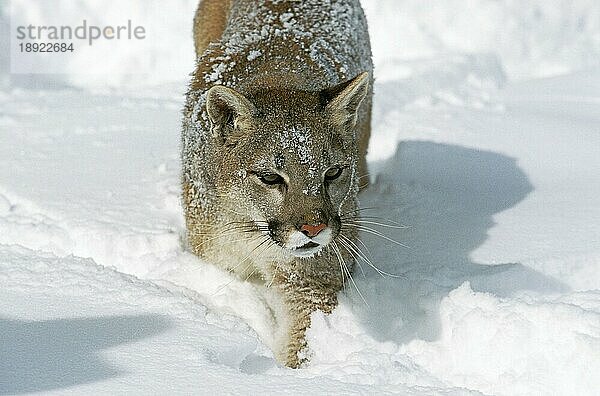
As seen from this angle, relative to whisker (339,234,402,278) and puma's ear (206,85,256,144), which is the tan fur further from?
whisker (339,234,402,278)

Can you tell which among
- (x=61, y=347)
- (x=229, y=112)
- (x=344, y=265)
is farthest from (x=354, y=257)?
(x=61, y=347)

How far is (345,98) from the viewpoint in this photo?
15.0ft

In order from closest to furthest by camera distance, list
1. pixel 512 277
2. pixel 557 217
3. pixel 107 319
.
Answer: pixel 107 319 < pixel 512 277 < pixel 557 217

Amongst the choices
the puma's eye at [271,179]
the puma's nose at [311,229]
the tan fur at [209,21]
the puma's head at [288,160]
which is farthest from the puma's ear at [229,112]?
the tan fur at [209,21]

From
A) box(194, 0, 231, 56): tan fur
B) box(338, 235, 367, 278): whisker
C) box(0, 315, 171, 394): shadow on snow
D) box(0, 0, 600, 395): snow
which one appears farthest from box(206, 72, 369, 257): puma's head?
box(194, 0, 231, 56): tan fur

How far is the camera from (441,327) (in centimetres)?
449

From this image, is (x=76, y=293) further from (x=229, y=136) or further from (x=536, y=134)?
(x=536, y=134)

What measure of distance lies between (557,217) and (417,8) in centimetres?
506

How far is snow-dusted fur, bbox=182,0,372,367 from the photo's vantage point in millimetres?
4359

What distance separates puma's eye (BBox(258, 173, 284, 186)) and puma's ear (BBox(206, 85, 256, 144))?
0.93 feet

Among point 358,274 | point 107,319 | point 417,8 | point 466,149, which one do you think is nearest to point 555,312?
point 358,274

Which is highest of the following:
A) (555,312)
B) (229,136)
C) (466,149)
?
(229,136)

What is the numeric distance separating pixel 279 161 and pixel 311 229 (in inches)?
16.4

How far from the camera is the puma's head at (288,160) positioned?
4.25 meters
